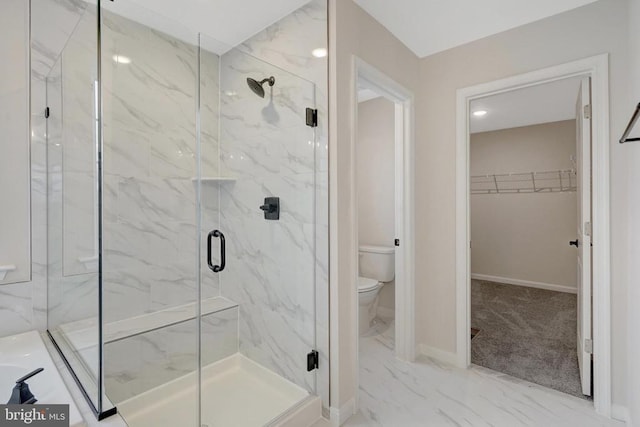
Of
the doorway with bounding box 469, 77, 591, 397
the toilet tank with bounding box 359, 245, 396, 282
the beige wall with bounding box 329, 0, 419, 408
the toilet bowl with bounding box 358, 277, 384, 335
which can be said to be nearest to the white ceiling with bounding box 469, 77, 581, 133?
the doorway with bounding box 469, 77, 591, 397

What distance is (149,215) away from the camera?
6.05 ft

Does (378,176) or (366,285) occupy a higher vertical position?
(378,176)

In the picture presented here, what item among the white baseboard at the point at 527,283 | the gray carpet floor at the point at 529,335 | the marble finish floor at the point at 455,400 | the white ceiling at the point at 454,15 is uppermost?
the white ceiling at the point at 454,15

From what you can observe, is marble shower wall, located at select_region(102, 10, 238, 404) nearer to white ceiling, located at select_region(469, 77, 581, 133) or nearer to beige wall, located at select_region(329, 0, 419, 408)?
beige wall, located at select_region(329, 0, 419, 408)

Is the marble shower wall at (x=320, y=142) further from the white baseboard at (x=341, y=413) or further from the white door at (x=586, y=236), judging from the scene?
the white door at (x=586, y=236)

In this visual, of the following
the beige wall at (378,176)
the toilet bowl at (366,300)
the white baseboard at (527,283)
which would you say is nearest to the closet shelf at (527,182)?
the white baseboard at (527,283)

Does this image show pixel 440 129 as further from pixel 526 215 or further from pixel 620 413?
pixel 526 215

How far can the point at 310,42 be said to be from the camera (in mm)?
1864

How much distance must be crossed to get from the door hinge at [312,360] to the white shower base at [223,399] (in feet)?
0.51

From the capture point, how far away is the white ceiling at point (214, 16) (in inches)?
73.1

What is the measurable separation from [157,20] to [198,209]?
42.6 inches

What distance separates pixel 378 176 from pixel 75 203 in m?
2.67

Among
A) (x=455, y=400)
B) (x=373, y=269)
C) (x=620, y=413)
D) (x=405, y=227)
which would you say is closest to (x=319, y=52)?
(x=405, y=227)

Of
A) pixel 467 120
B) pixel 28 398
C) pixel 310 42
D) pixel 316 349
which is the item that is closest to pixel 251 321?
pixel 316 349
